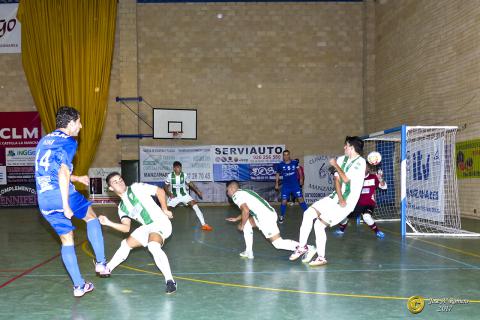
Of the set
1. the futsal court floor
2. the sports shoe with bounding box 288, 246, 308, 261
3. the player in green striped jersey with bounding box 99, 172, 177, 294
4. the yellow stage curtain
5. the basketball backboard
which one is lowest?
the futsal court floor

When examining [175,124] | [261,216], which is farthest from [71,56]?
[261,216]

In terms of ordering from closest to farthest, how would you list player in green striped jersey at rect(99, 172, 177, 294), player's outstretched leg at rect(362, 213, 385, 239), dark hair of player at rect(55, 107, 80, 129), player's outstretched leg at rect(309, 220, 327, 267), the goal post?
dark hair of player at rect(55, 107, 80, 129) < player in green striped jersey at rect(99, 172, 177, 294) < player's outstretched leg at rect(309, 220, 327, 267) < player's outstretched leg at rect(362, 213, 385, 239) < the goal post

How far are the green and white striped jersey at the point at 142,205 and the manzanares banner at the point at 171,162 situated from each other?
1389cm

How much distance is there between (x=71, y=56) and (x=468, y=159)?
15.3 meters

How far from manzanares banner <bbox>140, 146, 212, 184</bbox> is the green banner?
9.66 metres

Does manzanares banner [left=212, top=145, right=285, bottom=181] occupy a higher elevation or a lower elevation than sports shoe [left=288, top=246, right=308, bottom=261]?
higher

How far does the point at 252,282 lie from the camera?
590 centimetres

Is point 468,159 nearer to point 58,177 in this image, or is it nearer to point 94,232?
point 94,232

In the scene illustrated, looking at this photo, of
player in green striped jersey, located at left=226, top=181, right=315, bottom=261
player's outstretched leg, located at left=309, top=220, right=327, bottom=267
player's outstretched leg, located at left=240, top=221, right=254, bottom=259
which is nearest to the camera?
player's outstretched leg, located at left=309, top=220, right=327, bottom=267

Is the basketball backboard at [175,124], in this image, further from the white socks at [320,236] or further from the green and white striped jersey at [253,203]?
the white socks at [320,236]

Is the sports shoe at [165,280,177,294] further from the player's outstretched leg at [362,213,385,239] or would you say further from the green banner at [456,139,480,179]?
the green banner at [456,139,480,179]

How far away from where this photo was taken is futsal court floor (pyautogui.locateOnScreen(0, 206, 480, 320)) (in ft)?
15.4

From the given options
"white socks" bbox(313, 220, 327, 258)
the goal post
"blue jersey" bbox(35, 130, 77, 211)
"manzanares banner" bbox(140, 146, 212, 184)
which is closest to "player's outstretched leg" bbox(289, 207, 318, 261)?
"white socks" bbox(313, 220, 327, 258)

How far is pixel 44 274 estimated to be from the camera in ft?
21.7
